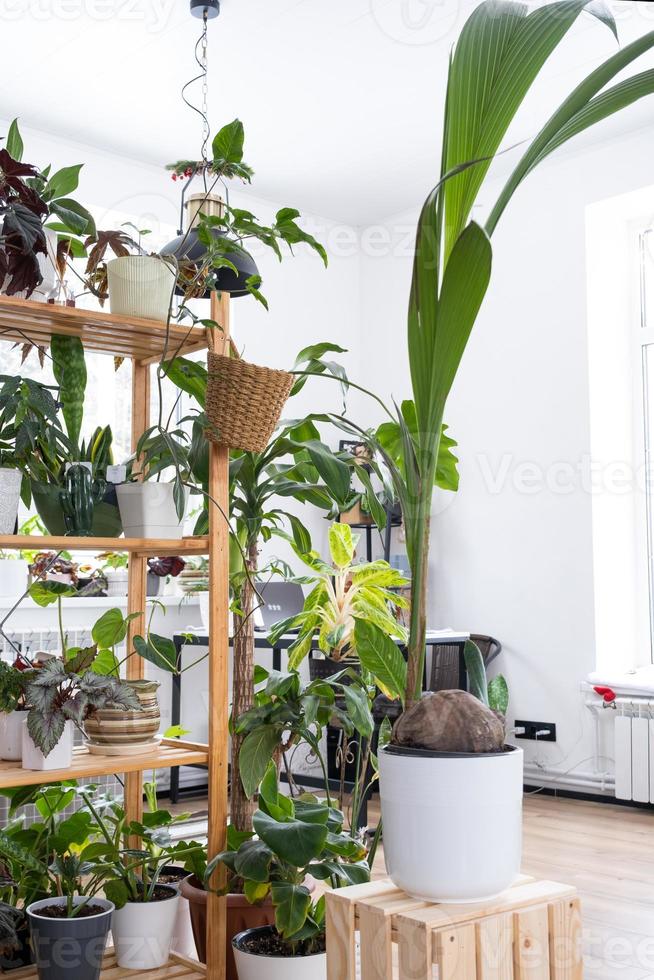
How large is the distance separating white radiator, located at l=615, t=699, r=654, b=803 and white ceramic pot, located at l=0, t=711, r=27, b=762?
3.00 meters

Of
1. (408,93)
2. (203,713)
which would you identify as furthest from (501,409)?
(203,713)

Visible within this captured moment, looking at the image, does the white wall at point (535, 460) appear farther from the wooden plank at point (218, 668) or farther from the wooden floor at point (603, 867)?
the wooden plank at point (218, 668)

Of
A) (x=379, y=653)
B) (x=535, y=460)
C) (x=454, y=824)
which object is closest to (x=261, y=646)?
(x=535, y=460)

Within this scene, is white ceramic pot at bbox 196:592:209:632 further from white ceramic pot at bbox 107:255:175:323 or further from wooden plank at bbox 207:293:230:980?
white ceramic pot at bbox 107:255:175:323

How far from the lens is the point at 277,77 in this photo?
418 cm

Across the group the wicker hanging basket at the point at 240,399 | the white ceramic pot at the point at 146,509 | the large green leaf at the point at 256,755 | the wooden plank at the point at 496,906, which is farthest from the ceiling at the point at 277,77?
the wooden plank at the point at 496,906

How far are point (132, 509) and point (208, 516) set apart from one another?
0.18 m

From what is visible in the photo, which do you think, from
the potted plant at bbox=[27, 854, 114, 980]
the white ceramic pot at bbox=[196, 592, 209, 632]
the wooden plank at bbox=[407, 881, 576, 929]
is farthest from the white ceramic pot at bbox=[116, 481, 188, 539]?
the white ceramic pot at bbox=[196, 592, 209, 632]

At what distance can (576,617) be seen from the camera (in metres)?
4.66

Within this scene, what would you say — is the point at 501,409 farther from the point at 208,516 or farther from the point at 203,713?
the point at 208,516

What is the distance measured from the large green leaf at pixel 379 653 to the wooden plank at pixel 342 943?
1.18ft

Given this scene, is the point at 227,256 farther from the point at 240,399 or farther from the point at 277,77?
the point at 277,77

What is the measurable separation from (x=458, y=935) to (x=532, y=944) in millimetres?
165

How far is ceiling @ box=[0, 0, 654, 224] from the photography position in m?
3.72
